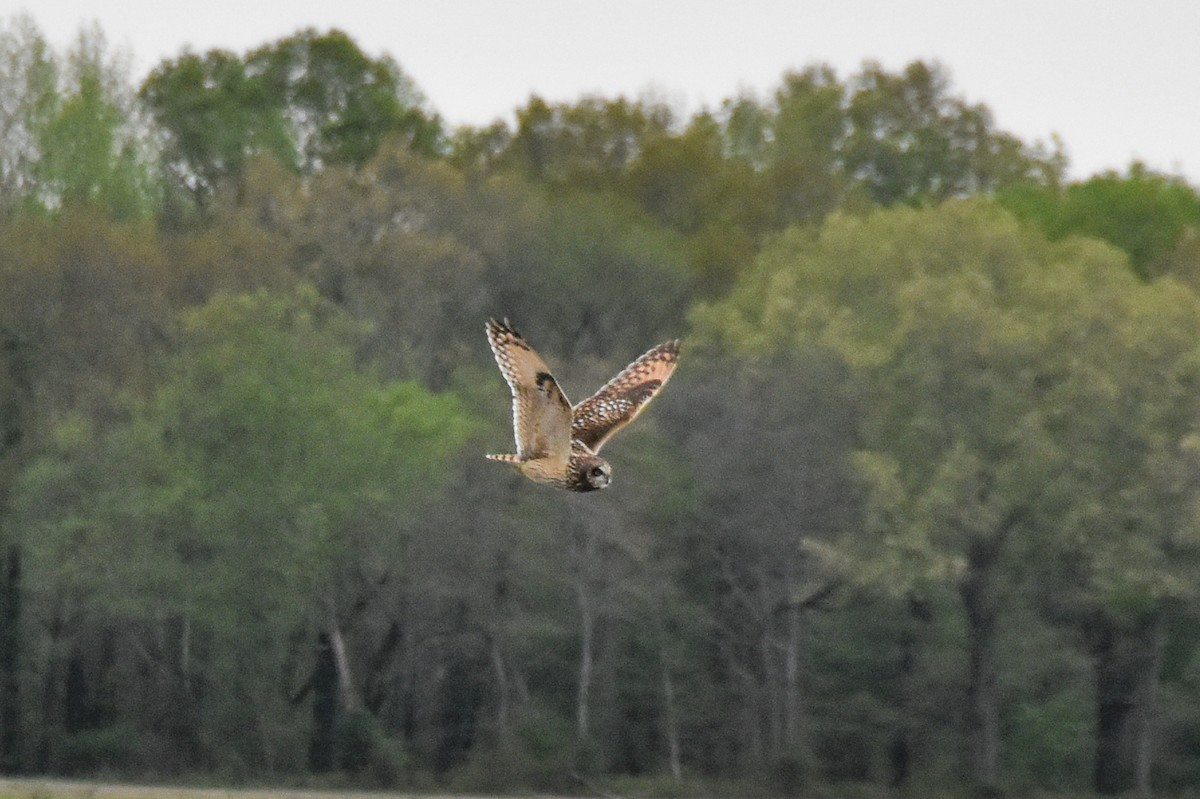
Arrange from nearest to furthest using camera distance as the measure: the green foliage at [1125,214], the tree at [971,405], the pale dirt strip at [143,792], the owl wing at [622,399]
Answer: the owl wing at [622,399]
the pale dirt strip at [143,792]
the tree at [971,405]
the green foliage at [1125,214]

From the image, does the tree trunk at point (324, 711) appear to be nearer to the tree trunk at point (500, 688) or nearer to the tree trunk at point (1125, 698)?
the tree trunk at point (500, 688)

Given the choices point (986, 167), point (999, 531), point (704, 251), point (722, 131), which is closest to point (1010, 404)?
point (999, 531)

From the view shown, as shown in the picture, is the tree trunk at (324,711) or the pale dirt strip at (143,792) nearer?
the pale dirt strip at (143,792)

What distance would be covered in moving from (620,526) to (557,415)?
28.5 meters

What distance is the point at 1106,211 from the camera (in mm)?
61094

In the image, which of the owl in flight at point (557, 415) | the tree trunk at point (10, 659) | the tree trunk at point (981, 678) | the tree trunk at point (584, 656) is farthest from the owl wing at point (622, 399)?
the tree trunk at point (10, 659)

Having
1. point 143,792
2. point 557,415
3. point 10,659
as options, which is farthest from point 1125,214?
point 557,415

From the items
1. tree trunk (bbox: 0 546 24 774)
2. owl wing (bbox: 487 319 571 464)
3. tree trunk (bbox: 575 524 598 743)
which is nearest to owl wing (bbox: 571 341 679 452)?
owl wing (bbox: 487 319 571 464)

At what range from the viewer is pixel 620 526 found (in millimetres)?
45344

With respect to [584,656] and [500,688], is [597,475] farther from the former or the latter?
[500,688]

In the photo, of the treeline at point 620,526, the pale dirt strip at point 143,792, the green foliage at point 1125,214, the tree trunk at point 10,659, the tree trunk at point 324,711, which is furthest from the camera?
the green foliage at point 1125,214

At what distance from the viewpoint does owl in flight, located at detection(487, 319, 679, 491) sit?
1656 cm

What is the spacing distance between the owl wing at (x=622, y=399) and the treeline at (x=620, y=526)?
22.9 meters

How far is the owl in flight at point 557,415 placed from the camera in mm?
16562
